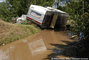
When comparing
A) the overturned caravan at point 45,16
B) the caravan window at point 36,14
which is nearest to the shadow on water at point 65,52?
the overturned caravan at point 45,16

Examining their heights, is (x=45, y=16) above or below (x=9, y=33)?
above

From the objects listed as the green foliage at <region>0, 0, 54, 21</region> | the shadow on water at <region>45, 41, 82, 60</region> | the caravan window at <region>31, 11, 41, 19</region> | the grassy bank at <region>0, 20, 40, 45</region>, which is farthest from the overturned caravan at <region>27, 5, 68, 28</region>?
the shadow on water at <region>45, 41, 82, 60</region>

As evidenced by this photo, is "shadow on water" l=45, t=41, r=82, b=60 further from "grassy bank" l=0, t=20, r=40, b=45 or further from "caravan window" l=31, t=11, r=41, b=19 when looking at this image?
"caravan window" l=31, t=11, r=41, b=19

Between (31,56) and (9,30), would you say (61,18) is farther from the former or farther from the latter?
(31,56)

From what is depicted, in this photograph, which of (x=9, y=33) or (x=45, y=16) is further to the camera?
(x=45, y=16)

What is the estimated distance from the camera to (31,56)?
17.6 ft

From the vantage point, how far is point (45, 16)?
11141 mm

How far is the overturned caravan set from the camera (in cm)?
1118

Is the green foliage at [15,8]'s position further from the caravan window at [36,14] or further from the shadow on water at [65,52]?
the shadow on water at [65,52]

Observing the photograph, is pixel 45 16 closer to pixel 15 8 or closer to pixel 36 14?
pixel 36 14

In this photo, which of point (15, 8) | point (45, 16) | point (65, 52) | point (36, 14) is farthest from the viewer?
point (15, 8)

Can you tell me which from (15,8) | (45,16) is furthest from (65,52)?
(15,8)

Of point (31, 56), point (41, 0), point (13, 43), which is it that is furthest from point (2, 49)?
point (41, 0)

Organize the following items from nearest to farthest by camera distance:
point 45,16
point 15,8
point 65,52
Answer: point 65,52, point 45,16, point 15,8
